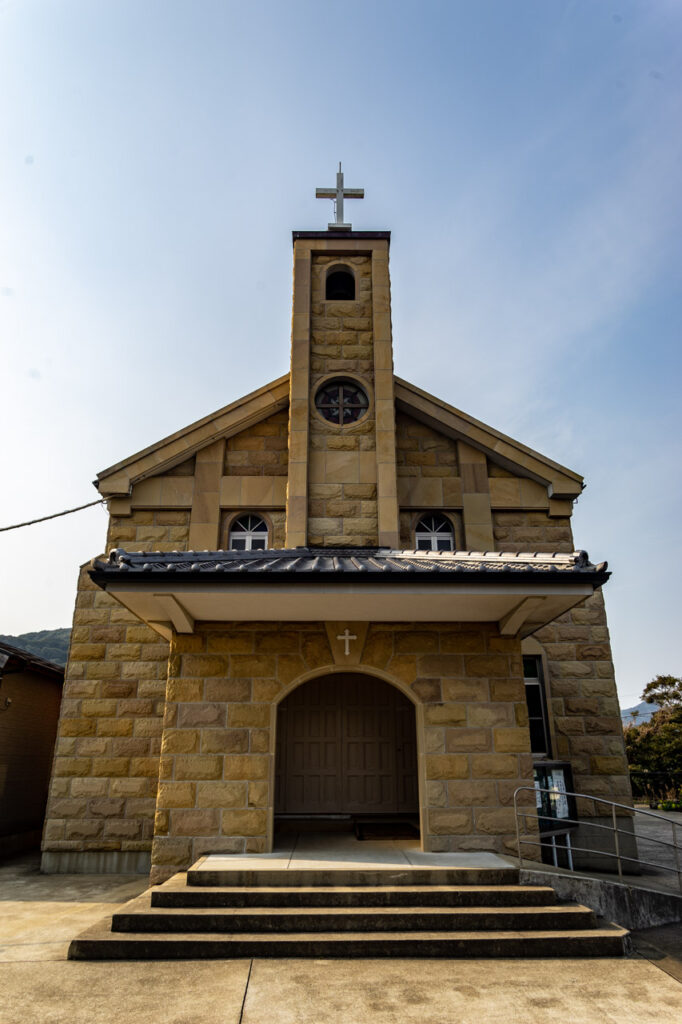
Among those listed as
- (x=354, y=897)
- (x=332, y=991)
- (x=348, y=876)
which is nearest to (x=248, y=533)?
(x=348, y=876)

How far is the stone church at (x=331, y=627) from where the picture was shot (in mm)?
7906

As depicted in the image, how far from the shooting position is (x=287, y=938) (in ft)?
19.5

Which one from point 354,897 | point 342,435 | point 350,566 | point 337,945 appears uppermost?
point 342,435

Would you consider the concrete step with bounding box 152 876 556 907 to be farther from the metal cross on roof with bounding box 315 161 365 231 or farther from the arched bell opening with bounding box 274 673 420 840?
the metal cross on roof with bounding box 315 161 365 231

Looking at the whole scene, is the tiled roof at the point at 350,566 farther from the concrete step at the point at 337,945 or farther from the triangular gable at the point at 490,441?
the triangular gable at the point at 490,441

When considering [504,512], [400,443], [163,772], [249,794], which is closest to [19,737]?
[163,772]

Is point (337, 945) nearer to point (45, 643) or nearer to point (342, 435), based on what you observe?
point (342, 435)

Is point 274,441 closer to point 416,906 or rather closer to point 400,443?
point 400,443

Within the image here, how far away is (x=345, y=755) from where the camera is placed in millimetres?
11148

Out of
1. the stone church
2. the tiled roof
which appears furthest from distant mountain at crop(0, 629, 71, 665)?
the tiled roof

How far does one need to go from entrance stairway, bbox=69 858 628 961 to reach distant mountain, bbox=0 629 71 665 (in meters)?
68.5

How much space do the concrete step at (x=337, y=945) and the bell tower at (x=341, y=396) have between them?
18.0ft

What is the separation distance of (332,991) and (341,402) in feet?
27.9

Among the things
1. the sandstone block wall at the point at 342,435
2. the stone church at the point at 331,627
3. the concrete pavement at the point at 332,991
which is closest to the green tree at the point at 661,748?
the stone church at the point at 331,627
